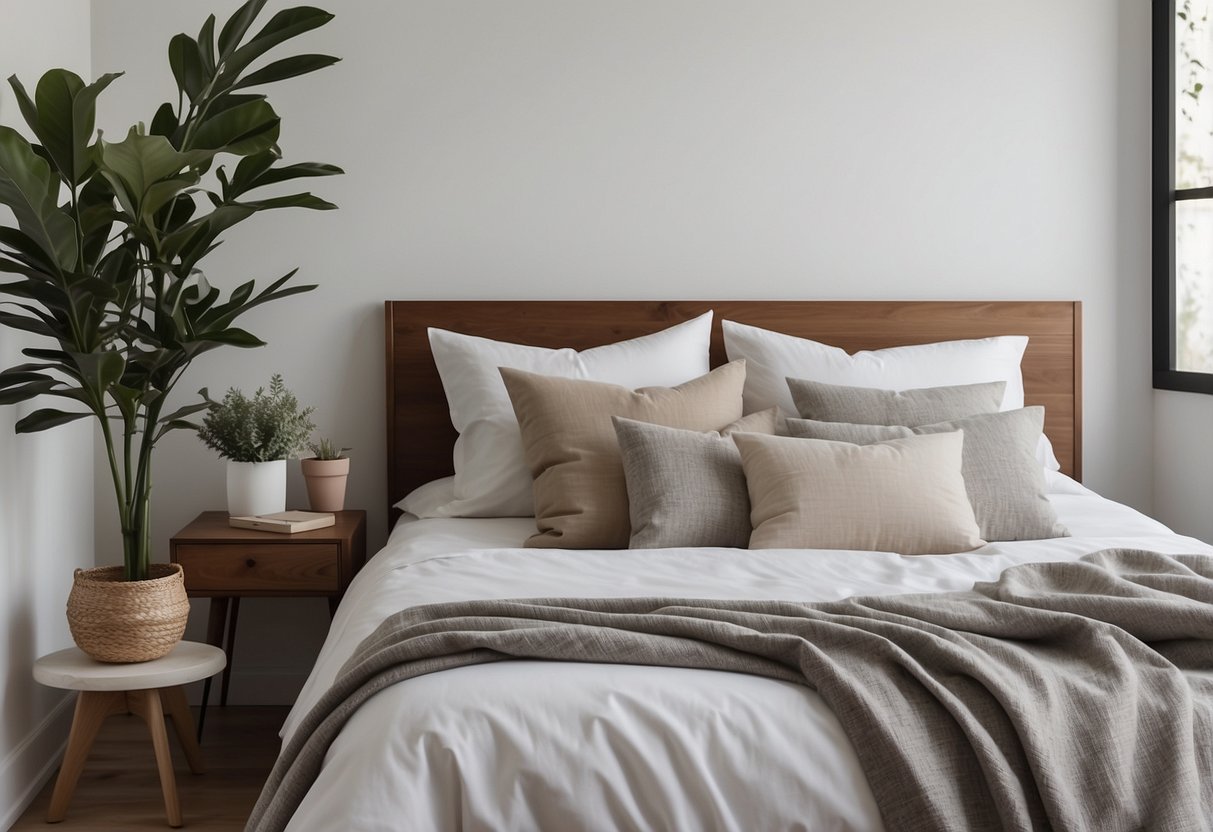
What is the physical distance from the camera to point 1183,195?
3.51m

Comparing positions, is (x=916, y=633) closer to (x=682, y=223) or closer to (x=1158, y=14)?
(x=682, y=223)

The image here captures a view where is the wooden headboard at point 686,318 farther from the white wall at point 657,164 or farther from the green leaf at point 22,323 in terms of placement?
the green leaf at point 22,323

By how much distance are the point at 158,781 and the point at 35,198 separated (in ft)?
4.91

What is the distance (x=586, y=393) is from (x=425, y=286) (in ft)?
2.79

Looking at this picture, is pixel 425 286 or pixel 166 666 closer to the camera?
pixel 166 666

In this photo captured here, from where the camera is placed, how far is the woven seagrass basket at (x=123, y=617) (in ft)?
8.25

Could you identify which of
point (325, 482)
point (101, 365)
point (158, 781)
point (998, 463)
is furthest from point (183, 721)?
point (998, 463)

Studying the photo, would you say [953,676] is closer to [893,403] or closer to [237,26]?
[893,403]

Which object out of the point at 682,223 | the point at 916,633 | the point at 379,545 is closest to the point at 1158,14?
the point at 682,223

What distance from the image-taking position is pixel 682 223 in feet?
11.4

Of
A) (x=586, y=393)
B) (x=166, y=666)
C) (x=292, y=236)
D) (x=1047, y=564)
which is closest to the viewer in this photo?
(x=1047, y=564)

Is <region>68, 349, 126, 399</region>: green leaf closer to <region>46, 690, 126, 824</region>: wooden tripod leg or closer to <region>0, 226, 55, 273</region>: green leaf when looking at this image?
<region>0, 226, 55, 273</region>: green leaf

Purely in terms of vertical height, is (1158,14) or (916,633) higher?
(1158,14)

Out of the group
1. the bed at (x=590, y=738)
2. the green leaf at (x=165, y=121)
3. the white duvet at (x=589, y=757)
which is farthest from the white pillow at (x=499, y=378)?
the white duvet at (x=589, y=757)
